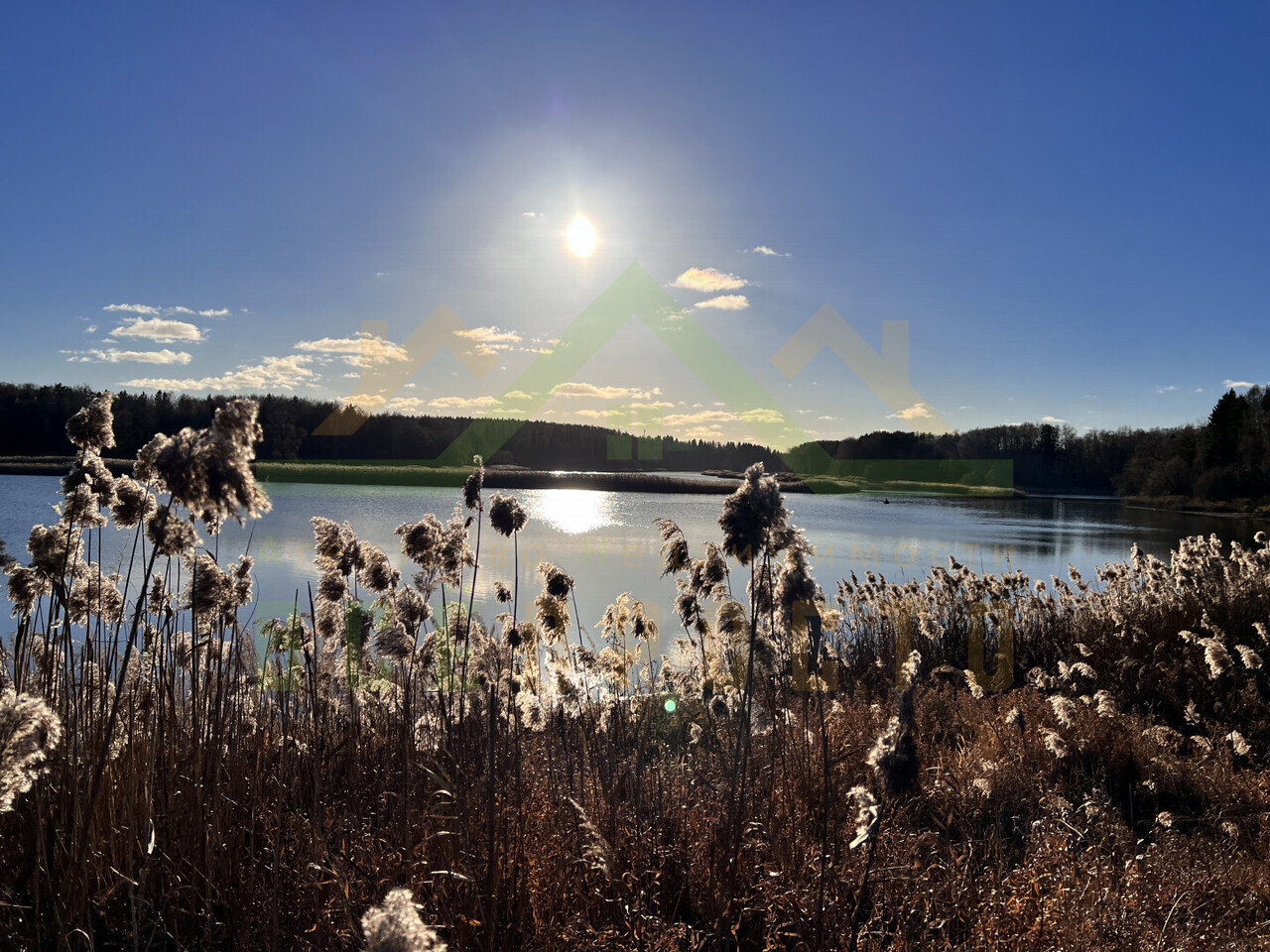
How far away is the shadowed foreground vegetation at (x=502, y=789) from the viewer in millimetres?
2541

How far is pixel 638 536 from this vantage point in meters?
29.5

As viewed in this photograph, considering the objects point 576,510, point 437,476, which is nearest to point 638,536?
point 576,510

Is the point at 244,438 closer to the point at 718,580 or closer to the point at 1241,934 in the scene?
the point at 718,580

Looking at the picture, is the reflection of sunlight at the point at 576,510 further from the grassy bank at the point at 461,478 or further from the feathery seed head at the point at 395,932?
the feathery seed head at the point at 395,932

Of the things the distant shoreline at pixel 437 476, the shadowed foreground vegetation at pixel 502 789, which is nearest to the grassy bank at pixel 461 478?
the distant shoreline at pixel 437 476

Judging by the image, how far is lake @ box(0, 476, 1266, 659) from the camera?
44.2ft

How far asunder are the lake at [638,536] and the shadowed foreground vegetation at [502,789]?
0.77 meters

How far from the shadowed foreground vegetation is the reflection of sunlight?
2387 cm

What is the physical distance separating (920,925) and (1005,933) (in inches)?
13.6

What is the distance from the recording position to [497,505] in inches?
165

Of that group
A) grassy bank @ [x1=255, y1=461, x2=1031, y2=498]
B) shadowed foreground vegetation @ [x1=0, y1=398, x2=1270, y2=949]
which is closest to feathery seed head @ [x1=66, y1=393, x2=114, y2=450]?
shadowed foreground vegetation @ [x1=0, y1=398, x2=1270, y2=949]

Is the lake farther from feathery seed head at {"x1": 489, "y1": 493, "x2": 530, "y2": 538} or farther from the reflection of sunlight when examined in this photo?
feathery seed head at {"x1": 489, "y1": 493, "x2": 530, "y2": 538}

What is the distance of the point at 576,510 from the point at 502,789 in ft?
132

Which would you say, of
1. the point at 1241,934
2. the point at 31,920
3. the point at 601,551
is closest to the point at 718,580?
the point at 1241,934
